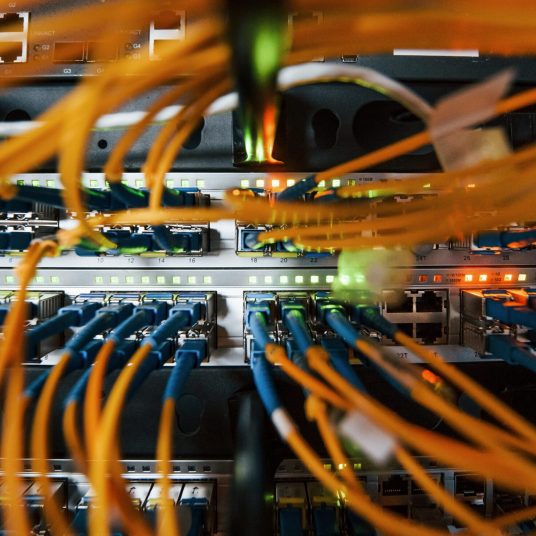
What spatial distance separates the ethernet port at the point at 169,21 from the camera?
→ 0.79 metres

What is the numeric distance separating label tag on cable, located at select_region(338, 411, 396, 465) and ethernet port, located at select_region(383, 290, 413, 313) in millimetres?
507

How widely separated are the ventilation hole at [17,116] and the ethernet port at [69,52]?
0.52 ft

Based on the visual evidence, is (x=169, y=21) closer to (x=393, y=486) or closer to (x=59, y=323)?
(x=59, y=323)

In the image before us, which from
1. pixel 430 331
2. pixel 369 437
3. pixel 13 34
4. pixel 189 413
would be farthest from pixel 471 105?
pixel 13 34

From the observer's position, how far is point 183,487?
0.86 meters

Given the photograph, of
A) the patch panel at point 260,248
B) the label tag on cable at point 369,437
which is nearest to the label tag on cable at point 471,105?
the label tag on cable at point 369,437

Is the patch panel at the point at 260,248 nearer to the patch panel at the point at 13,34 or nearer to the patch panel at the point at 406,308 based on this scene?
the patch panel at the point at 406,308

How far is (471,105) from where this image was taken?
0.37m

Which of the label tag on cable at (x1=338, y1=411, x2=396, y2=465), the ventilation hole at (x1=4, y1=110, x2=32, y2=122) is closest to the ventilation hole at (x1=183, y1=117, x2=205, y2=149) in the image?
the ventilation hole at (x1=4, y1=110, x2=32, y2=122)

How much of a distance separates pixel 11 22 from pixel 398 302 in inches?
44.3

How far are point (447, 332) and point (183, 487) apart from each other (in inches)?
29.7

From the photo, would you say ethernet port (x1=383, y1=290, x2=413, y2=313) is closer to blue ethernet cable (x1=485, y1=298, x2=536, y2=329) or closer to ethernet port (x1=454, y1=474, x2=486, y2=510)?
blue ethernet cable (x1=485, y1=298, x2=536, y2=329)

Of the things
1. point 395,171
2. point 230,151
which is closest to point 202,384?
point 230,151

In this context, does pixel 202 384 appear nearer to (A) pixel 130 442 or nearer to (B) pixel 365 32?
(A) pixel 130 442
